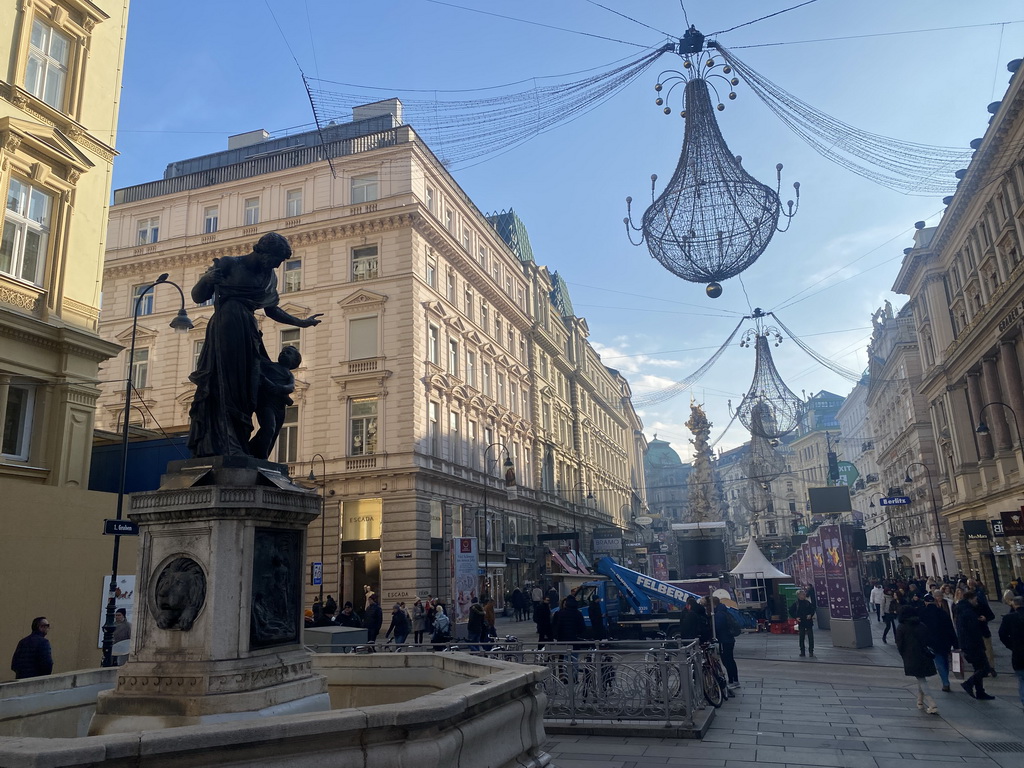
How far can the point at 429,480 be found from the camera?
33.9 metres

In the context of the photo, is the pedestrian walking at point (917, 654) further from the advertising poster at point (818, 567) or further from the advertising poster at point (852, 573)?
the advertising poster at point (818, 567)

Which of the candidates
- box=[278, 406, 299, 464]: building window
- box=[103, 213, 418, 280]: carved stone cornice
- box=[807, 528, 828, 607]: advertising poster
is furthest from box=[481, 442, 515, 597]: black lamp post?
box=[807, 528, 828, 607]: advertising poster

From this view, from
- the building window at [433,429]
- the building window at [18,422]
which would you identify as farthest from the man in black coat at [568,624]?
the building window at [433,429]

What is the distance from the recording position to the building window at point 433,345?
36.0m

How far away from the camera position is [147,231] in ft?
129

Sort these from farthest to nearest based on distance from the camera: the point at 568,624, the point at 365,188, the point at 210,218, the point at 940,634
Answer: the point at 210,218
the point at 365,188
the point at 568,624
the point at 940,634

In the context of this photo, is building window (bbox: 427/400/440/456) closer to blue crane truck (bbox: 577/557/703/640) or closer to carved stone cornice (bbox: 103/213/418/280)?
carved stone cornice (bbox: 103/213/418/280)

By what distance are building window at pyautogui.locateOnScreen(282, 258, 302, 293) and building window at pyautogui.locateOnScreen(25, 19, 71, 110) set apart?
19.1m

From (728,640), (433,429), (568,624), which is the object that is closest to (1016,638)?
(728,640)

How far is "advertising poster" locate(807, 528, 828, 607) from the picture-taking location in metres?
22.4

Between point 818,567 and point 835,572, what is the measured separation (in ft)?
5.00

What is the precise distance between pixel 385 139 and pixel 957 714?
33.3 metres

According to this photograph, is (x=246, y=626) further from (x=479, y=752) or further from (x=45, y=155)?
(x=45, y=155)

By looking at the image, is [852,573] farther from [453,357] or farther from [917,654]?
[453,357]
